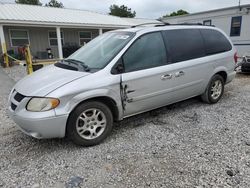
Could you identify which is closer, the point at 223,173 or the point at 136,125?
the point at 223,173

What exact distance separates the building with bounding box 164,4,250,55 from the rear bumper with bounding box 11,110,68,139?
48.1 ft

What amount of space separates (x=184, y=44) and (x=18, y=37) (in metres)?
14.6

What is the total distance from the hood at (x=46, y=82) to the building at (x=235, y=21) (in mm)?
14232

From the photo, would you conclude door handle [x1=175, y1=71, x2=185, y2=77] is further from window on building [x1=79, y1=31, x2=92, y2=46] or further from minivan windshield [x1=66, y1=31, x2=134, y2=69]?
window on building [x1=79, y1=31, x2=92, y2=46]

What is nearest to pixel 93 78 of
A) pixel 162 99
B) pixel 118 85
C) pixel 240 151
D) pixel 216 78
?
A: pixel 118 85

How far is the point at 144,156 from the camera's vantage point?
2.89 m

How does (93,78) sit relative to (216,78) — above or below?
above

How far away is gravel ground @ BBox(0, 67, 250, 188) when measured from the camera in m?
2.43

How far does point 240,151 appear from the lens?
293cm

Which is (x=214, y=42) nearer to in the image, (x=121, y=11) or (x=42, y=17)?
(x=42, y=17)

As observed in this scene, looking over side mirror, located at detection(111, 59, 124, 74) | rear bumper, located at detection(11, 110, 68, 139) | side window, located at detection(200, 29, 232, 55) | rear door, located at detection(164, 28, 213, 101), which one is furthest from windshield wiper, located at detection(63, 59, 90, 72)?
side window, located at detection(200, 29, 232, 55)

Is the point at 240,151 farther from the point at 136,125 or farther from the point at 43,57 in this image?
the point at 43,57

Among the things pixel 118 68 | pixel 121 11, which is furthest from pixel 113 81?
pixel 121 11

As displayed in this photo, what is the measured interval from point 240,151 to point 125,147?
1.67 m
